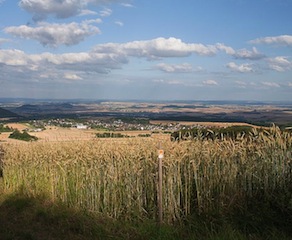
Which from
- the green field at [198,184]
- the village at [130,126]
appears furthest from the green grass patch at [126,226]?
the village at [130,126]

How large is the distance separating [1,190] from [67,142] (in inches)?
115

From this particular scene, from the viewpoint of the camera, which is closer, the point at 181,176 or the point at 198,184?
the point at 198,184

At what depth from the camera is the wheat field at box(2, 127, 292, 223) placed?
8367mm

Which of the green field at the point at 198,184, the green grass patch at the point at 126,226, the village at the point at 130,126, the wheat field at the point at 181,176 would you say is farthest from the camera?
the village at the point at 130,126

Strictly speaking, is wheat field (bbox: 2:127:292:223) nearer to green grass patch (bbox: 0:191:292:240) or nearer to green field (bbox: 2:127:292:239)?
green field (bbox: 2:127:292:239)

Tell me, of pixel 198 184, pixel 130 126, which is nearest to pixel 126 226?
pixel 198 184

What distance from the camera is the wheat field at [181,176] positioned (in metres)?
8.37

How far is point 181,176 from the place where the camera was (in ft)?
29.5

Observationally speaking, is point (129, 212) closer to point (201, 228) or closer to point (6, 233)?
point (201, 228)

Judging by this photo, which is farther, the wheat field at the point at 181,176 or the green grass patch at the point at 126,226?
the wheat field at the point at 181,176

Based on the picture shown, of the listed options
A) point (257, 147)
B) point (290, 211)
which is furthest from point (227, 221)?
point (257, 147)

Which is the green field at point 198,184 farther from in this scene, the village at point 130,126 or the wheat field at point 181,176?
the village at point 130,126

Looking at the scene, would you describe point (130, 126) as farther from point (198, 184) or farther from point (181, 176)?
point (198, 184)

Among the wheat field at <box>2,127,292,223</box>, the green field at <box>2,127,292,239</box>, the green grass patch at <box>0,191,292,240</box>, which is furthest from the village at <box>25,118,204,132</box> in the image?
the green grass patch at <box>0,191,292,240</box>
